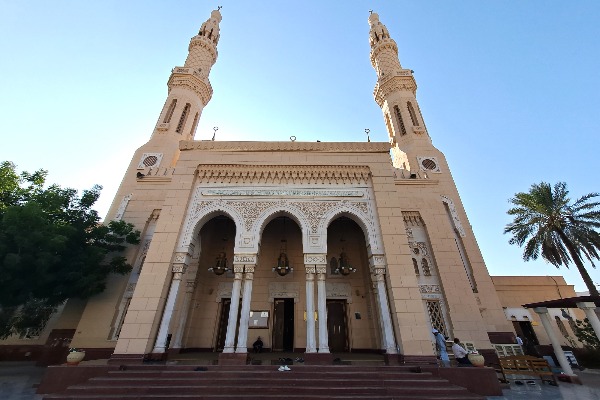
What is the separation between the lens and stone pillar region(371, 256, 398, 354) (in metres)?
8.36

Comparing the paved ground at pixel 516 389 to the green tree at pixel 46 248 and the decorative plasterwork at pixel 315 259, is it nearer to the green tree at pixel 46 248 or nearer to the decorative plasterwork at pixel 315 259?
the green tree at pixel 46 248

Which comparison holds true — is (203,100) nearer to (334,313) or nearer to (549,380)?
(334,313)

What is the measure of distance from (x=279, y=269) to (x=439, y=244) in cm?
710

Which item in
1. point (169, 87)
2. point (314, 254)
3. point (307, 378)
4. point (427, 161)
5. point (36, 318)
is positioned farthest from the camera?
point (169, 87)

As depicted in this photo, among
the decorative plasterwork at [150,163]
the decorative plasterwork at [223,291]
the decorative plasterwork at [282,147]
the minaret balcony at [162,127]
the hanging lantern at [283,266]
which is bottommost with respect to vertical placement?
the decorative plasterwork at [223,291]

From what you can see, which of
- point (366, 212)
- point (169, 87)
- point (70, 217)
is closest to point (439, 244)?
point (366, 212)

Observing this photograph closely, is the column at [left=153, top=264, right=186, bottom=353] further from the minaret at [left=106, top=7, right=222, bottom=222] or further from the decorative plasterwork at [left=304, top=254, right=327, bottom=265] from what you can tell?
the minaret at [left=106, top=7, right=222, bottom=222]

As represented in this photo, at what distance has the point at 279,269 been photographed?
36.2 feet

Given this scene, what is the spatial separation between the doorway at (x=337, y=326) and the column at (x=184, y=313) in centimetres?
555

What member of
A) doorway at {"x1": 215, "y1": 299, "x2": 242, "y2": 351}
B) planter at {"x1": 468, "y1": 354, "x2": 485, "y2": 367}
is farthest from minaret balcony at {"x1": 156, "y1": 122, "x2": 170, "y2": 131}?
planter at {"x1": 468, "y1": 354, "x2": 485, "y2": 367}

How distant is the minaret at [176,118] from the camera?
14.3 meters

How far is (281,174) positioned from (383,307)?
19.1ft

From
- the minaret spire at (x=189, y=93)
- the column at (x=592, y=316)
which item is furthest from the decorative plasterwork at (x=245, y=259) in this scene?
the minaret spire at (x=189, y=93)

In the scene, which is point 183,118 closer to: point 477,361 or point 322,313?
point 322,313
